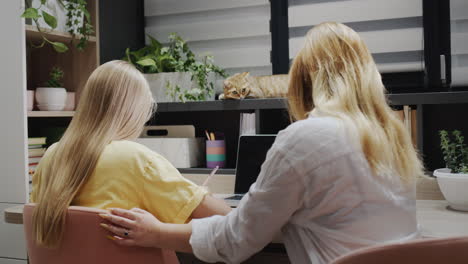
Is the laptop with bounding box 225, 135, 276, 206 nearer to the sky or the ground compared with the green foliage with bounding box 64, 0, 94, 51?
nearer to the ground

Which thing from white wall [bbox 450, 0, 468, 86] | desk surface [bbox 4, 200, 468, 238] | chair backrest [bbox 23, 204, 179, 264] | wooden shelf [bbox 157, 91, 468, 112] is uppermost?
white wall [bbox 450, 0, 468, 86]

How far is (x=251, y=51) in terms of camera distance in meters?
3.01

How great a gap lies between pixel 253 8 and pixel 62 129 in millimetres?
1321

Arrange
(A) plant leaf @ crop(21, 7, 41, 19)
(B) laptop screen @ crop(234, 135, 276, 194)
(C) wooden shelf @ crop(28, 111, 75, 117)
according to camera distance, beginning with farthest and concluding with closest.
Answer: (C) wooden shelf @ crop(28, 111, 75, 117) < (A) plant leaf @ crop(21, 7, 41, 19) < (B) laptop screen @ crop(234, 135, 276, 194)

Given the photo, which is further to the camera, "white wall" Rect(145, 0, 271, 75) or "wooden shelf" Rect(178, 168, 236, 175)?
"white wall" Rect(145, 0, 271, 75)

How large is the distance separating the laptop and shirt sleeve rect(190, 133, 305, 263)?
1.08m

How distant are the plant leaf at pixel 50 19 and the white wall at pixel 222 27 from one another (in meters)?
0.82

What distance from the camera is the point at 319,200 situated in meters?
1.04

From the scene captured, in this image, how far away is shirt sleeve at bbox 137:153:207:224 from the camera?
1.29 metres

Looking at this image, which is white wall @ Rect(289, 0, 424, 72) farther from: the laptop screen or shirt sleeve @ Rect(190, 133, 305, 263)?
shirt sleeve @ Rect(190, 133, 305, 263)

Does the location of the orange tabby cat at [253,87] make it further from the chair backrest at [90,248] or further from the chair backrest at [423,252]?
the chair backrest at [423,252]

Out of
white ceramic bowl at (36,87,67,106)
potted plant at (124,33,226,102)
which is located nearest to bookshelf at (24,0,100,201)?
white ceramic bowl at (36,87,67,106)

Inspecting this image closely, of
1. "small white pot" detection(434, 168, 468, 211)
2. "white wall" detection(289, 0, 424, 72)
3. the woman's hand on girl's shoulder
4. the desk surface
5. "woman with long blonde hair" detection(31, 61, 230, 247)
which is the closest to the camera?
the woman's hand on girl's shoulder

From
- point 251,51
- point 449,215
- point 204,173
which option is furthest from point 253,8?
point 449,215
